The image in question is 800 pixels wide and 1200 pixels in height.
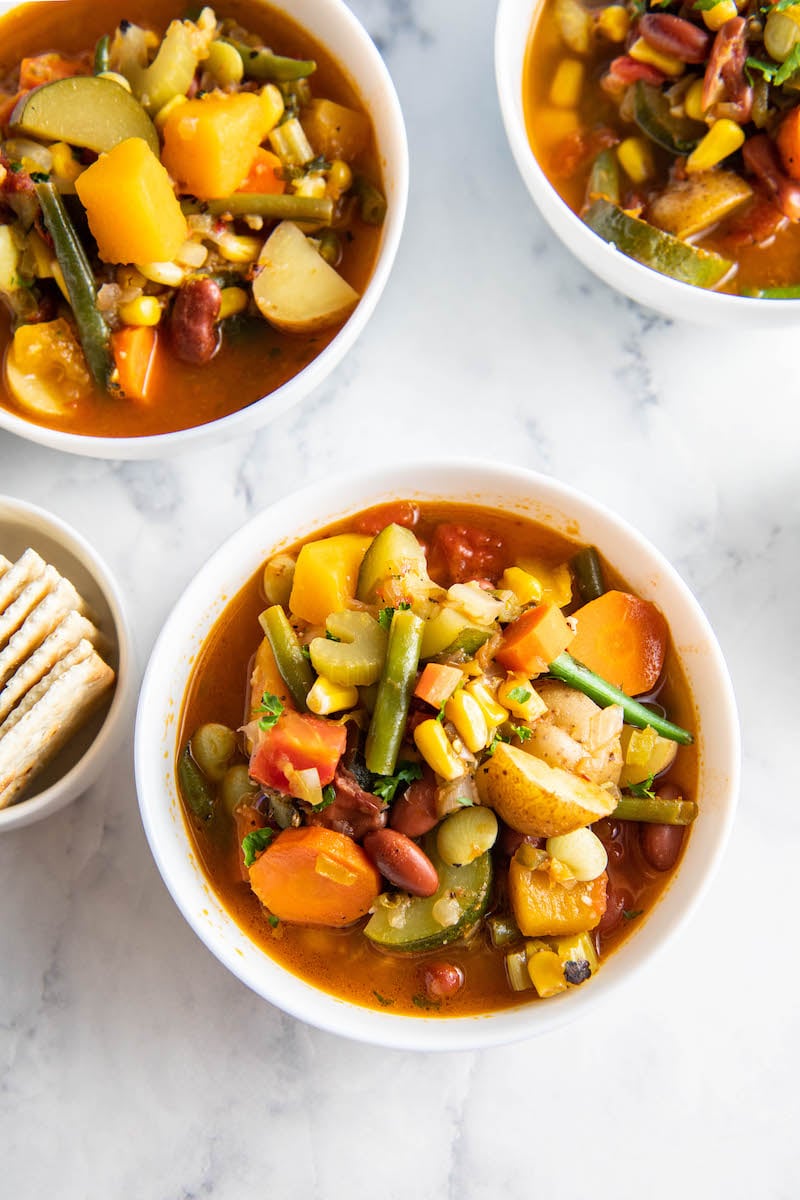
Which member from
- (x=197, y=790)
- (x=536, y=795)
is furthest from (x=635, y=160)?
(x=197, y=790)

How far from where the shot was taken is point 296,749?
8.59ft

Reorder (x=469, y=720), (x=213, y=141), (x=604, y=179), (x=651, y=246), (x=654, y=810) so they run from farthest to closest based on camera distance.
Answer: (x=604, y=179) → (x=651, y=246) → (x=213, y=141) → (x=654, y=810) → (x=469, y=720)

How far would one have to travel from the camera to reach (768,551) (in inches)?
138

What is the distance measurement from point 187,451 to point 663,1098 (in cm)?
226

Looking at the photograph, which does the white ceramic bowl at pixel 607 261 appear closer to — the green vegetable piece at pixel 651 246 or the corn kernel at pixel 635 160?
the green vegetable piece at pixel 651 246

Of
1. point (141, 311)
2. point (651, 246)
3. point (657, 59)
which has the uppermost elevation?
point (657, 59)

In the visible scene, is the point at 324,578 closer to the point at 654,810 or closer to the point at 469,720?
the point at 469,720

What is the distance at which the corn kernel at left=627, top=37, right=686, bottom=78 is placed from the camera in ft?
10.7

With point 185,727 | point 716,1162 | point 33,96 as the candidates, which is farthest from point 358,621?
point 716,1162

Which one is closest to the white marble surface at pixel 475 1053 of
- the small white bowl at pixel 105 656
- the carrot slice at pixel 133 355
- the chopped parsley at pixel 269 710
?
the small white bowl at pixel 105 656

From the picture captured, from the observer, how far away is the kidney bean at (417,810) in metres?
2.65

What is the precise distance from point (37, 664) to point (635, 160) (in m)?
2.13

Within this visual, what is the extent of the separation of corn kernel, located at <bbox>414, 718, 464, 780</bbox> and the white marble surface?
1.09 m

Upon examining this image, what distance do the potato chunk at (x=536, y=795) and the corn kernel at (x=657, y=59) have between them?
6.41 feet
